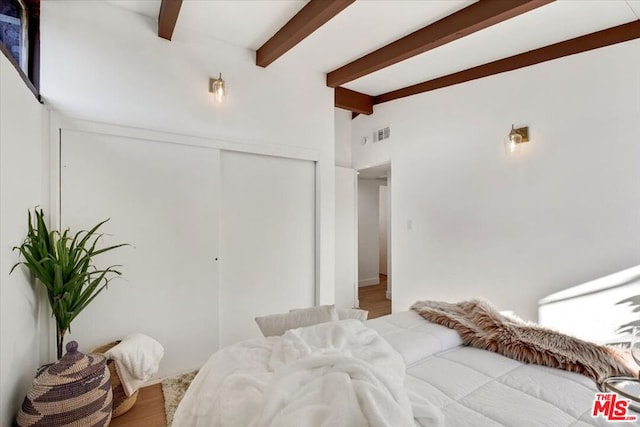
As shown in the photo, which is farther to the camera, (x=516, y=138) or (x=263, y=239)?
(x=263, y=239)

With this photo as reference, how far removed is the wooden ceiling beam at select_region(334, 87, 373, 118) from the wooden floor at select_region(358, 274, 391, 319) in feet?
9.06

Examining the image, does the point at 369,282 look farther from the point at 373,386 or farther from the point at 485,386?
the point at 373,386

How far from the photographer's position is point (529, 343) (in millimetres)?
1524

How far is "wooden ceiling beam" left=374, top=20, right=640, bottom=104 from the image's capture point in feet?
7.71

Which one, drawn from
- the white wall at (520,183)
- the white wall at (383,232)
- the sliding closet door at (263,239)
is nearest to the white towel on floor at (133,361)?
the sliding closet door at (263,239)

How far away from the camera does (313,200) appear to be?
351cm

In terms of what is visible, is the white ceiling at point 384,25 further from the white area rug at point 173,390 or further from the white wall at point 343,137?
the white area rug at point 173,390

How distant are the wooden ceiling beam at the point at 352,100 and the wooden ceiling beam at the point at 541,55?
613mm

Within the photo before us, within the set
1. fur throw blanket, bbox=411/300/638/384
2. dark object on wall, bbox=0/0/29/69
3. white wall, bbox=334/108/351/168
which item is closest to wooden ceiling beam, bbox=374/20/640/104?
white wall, bbox=334/108/351/168

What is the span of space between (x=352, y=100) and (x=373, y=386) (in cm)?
376

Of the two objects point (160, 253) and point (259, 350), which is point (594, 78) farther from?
point (160, 253)

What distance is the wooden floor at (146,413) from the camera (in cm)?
201

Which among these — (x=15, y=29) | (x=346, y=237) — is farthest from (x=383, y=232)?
(x=15, y=29)

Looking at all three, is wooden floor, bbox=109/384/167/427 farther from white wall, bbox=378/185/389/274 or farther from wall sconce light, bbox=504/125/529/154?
white wall, bbox=378/185/389/274
